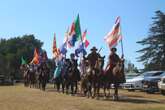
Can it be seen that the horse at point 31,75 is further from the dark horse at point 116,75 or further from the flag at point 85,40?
the dark horse at point 116,75

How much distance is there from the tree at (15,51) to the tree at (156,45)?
27282mm

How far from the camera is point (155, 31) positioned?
80.6 m

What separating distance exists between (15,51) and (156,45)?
39703 millimetres

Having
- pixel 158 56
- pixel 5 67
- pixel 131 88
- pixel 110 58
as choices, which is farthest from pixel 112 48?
pixel 5 67

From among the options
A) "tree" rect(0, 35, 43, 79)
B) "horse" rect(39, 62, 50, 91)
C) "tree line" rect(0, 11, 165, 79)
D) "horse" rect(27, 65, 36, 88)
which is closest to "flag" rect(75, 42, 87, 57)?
"horse" rect(39, 62, 50, 91)

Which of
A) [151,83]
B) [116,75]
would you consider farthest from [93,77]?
[151,83]

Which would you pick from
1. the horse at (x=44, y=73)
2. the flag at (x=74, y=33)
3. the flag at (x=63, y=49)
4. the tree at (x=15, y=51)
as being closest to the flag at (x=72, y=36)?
the flag at (x=74, y=33)

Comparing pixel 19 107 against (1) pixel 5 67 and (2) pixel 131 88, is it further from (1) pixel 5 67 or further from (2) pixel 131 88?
(1) pixel 5 67

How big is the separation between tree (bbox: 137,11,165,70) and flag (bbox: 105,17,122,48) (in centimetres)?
5215

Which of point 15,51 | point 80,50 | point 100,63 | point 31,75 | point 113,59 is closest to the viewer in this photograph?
point 113,59

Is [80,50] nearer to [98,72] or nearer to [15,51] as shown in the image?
[98,72]

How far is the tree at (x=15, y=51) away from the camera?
97062 mm

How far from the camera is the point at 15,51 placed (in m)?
109

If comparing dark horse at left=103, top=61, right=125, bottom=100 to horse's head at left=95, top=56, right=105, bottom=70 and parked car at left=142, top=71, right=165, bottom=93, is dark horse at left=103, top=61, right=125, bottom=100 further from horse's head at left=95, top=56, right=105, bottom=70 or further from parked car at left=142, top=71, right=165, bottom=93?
parked car at left=142, top=71, right=165, bottom=93
